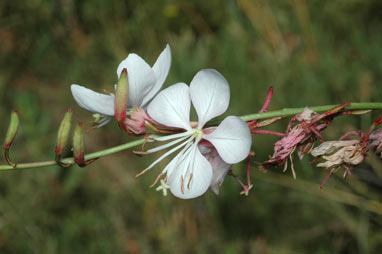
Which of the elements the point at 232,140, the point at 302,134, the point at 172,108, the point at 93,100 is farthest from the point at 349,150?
the point at 93,100

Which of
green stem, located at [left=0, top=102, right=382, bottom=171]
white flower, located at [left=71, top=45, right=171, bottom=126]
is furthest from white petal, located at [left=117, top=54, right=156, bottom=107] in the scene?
green stem, located at [left=0, top=102, right=382, bottom=171]

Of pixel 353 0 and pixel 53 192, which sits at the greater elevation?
pixel 353 0

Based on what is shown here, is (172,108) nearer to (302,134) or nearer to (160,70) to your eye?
(160,70)

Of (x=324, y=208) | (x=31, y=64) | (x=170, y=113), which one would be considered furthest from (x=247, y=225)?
(x=31, y=64)

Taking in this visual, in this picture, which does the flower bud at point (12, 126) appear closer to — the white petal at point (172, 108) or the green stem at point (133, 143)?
the green stem at point (133, 143)

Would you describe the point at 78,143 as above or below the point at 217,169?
above

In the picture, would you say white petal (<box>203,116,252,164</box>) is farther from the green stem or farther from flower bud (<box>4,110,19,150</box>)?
flower bud (<box>4,110,19,150</box>)

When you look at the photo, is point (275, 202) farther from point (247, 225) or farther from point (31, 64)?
point (31, 64)
